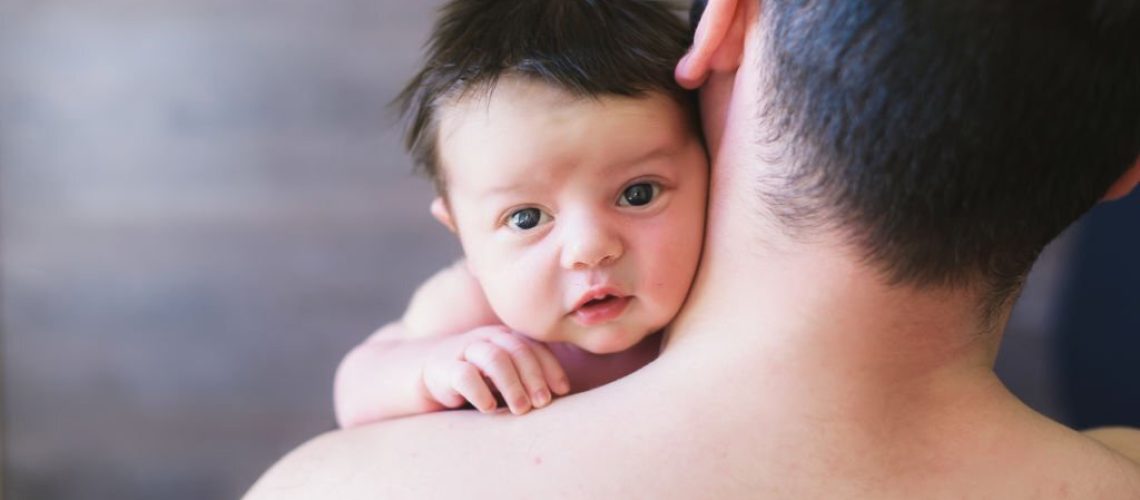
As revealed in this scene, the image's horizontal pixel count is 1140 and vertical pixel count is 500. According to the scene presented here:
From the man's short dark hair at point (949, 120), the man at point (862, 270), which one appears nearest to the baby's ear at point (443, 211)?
the man at point (862, 270)

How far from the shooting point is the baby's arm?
0.93m

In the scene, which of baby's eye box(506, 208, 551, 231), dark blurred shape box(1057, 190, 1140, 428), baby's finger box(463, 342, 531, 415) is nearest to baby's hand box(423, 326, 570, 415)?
baby's finger box(463, 342, 531, 415)

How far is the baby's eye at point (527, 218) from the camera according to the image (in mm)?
931

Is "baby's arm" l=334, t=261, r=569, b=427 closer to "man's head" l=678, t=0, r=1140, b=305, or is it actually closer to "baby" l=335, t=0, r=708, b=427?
A: "baby" l=335, t=0, r=708, b=427

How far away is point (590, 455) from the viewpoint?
803 mm

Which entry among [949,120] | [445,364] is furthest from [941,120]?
[445,364]

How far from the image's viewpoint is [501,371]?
0.93m

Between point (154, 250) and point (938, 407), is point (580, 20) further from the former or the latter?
point (154, 250)

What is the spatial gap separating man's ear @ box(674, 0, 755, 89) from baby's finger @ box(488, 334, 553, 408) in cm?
27

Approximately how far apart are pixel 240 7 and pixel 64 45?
32cm

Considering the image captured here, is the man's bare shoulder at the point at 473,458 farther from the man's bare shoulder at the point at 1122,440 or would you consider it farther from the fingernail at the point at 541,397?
the man's bare shoulder at the point at 1122,440

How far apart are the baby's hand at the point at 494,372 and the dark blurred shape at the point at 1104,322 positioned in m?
1.10

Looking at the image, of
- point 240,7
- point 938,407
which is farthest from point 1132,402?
point 240,7

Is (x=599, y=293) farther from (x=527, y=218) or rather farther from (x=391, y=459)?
(x=391, y=459)
